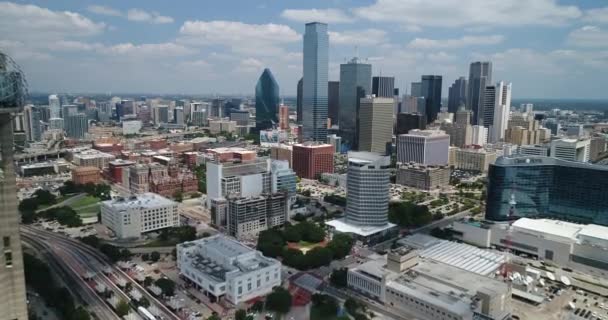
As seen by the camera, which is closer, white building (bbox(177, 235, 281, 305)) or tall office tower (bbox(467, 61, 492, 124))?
white building (bbox(177, 235, 281, 305))

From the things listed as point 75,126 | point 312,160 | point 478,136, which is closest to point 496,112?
point 478,136

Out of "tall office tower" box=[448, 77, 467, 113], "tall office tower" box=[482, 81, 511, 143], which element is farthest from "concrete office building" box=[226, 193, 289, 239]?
"tall office tower" box=[448, 77, 467, 113]

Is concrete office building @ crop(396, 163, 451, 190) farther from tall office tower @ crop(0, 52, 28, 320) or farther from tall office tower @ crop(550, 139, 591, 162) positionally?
tall office tower @ crop(0, 52, 28, 320)

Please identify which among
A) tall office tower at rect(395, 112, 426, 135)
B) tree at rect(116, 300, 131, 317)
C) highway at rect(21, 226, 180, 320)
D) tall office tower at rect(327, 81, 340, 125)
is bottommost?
highway at rect(21, 226, 180, 320)

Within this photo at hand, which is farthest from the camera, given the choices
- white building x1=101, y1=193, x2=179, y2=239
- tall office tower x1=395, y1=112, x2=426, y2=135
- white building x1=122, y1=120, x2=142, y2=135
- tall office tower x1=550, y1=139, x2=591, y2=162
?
white building x1=122, y1=120, x2=142, y2=135

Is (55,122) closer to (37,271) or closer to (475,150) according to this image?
(37,271)

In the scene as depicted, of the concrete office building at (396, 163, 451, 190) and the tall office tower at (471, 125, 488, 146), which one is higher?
the tall office tower at (471, 125, 488, 146)

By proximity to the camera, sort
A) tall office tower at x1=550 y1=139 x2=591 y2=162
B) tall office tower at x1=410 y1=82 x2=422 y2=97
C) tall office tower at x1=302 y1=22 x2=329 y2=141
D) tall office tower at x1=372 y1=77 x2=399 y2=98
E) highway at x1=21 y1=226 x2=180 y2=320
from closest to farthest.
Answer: highway at x1=21 y1=226 x2=180 y2=320 < tall office tower at x1=550 y1=139 x2=591 y2=162 < tall office tower at x1=302 y1=22 x2=329 y2=141 < tall office tower at x1=372 y1=77 x2=399 y2=98 < tall office tower at x1=410 y1=82 x2=422 y2=97
